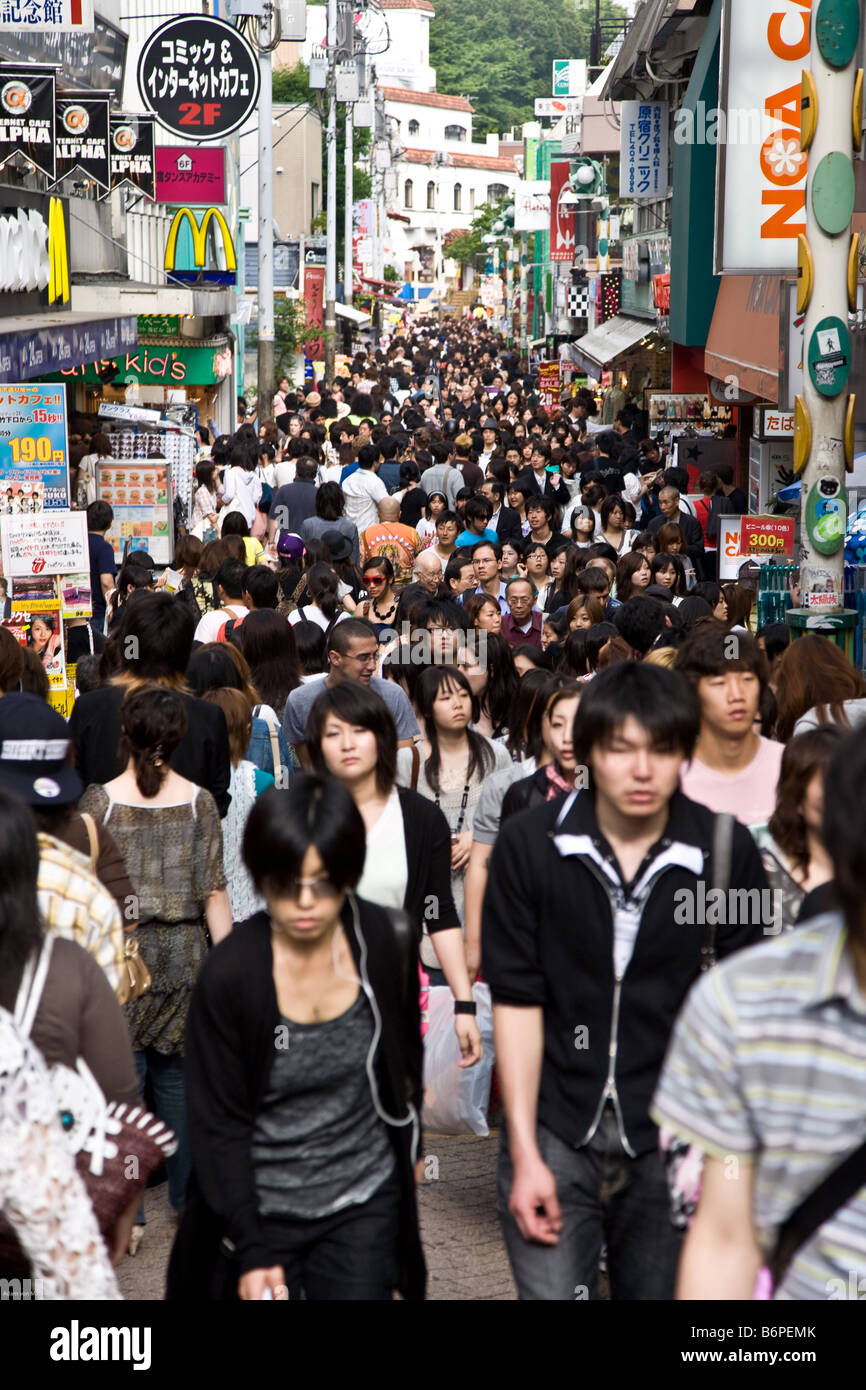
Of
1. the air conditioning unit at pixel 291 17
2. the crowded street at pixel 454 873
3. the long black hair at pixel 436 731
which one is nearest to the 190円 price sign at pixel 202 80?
the crowded street at pixel 454 873

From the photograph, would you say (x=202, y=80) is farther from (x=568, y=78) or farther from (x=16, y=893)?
(x=568, y=78)

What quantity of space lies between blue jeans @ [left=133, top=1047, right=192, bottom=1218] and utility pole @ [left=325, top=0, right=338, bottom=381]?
3822cm

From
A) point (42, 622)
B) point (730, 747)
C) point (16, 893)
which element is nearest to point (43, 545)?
point (42, 622)

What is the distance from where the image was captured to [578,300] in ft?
147

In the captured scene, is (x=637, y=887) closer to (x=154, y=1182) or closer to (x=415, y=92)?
(x=154, y=1182)

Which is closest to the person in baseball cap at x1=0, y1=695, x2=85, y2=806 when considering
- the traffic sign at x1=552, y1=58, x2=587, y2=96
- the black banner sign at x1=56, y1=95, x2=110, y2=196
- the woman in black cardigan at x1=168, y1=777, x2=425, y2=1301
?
the woman in black cardigan at x1=168, y1=777, x2=425, y2=1301

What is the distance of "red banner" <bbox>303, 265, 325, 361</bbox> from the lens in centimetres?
4988

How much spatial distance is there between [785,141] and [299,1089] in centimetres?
1100

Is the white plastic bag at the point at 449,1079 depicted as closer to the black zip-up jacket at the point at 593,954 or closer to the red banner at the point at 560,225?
the black zip-up jacket at the point at 593,954

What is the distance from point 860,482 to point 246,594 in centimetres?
431

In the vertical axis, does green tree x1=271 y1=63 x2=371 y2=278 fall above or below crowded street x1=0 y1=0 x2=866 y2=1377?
above

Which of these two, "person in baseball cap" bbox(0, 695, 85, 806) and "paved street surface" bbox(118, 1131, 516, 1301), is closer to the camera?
"person in baseball cap" bbox(0, 695, 85, 806)

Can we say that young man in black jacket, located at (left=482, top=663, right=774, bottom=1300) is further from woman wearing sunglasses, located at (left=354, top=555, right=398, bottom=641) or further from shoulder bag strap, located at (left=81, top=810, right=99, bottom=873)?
woman wearing sunglasses, located at (left=354, top=555, right=398, bottom=641)

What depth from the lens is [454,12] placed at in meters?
149
